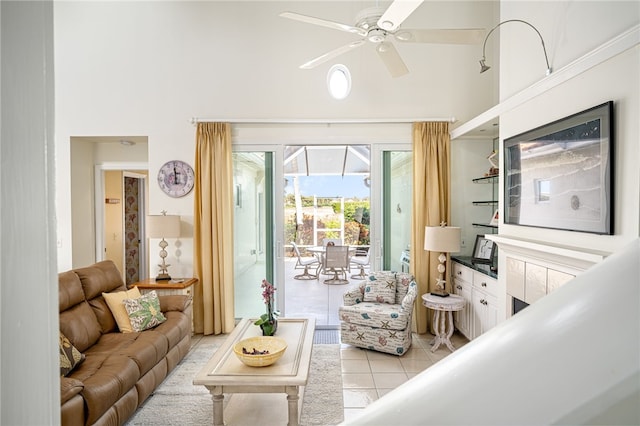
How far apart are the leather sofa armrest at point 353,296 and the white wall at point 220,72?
2.07m

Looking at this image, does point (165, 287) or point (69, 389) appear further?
point (165, 287)

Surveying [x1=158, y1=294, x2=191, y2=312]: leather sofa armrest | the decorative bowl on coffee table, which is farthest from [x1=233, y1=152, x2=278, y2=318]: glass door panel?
the decorative bowl on coffee table

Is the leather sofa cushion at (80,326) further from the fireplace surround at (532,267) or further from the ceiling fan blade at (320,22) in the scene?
the fireplace surround at (532,267)

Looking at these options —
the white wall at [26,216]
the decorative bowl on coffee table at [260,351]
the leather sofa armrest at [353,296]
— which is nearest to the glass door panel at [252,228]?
the leather sofa armrest at [353,296]

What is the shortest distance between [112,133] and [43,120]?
15.6ft

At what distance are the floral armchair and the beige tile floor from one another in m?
0.10

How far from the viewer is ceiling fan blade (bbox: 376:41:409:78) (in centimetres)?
266

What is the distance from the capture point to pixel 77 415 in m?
1.96

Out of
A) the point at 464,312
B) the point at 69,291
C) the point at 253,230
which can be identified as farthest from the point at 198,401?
the point at 464,312

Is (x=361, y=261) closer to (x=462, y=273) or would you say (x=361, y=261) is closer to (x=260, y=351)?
(x=462, y=273)

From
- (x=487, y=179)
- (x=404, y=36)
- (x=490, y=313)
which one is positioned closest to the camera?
(x=404, y=36)

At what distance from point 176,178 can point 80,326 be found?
6.85ft

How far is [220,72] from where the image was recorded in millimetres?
4395

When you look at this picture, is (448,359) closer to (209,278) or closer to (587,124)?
(587,124)
